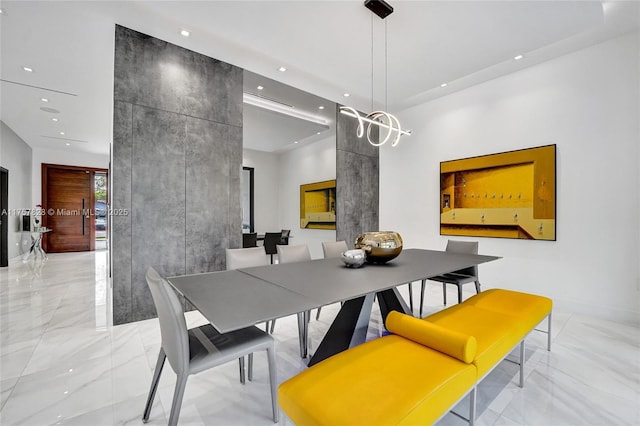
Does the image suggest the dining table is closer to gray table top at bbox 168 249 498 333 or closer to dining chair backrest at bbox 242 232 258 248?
gray table top at bbox 168 249 498 333

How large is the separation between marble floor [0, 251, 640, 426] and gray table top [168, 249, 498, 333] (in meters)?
0.73

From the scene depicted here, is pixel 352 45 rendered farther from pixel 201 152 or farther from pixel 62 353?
pixel 62 353

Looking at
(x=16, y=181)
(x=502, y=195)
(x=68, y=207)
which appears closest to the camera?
(x=502, y=195)

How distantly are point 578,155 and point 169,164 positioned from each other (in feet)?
16.2

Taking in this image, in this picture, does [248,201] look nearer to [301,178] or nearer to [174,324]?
[301,178]

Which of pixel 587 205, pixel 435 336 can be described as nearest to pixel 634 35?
pixel 587 205

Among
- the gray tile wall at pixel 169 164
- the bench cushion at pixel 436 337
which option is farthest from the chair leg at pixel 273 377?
the gray tile wall at pixel 169 164

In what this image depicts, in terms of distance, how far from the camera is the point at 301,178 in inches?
236

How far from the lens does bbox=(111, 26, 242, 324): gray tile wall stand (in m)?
3.09

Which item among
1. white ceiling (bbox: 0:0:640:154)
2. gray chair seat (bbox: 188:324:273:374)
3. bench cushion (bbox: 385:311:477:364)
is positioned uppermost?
white ceiling (bbox: 0:0:640:154)

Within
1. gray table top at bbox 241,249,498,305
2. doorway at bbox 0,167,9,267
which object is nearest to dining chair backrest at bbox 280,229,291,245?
gray table top at bbox 241,249,498,305

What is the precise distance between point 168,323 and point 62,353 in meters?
1.85

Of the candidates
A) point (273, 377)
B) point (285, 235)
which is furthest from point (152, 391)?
point (285, 235)

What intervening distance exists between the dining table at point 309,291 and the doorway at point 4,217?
7049mm
